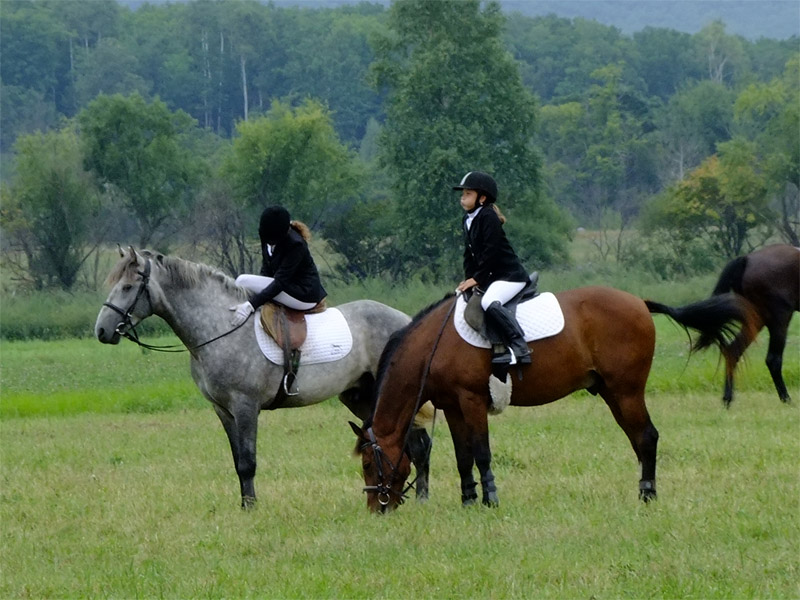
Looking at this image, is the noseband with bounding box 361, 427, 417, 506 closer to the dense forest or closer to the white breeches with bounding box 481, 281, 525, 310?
the white breeches with bounding box 481, 281, 525, 310

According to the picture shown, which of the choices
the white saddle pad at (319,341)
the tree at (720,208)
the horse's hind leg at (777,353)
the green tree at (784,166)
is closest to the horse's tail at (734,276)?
the horse's hind leg at (777,353)

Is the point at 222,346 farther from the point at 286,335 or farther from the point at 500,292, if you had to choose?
the point at 500,292

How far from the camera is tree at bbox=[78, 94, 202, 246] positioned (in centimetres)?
5116

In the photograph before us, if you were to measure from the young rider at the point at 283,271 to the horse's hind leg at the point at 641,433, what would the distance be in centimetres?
283

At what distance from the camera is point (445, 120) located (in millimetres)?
50312

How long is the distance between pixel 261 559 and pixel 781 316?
9.65 meters

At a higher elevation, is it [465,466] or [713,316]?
[713,316]

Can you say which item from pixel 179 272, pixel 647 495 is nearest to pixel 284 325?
pixel 179 272

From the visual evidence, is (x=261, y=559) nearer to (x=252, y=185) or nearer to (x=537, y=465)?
(x=537, y=465)

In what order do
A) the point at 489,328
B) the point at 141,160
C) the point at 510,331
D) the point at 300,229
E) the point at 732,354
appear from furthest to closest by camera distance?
1. the point at 141,160
2. the point at 732,354
3. the point at 300,229
4. the point at 489,328
5. the point at 510,331

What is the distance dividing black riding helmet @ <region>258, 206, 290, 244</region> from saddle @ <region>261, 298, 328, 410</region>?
60cm

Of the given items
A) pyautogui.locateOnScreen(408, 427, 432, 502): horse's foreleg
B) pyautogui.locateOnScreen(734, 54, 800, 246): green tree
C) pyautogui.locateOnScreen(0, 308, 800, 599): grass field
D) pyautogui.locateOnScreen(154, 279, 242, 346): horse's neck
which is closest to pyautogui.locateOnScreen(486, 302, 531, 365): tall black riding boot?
pyautogui.locateOnScreen(0, 308, 800, 599): grass field

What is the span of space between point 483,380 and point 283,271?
7.06ft

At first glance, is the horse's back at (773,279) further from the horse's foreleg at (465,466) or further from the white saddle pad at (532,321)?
the horse's foreleg at (465,466)
